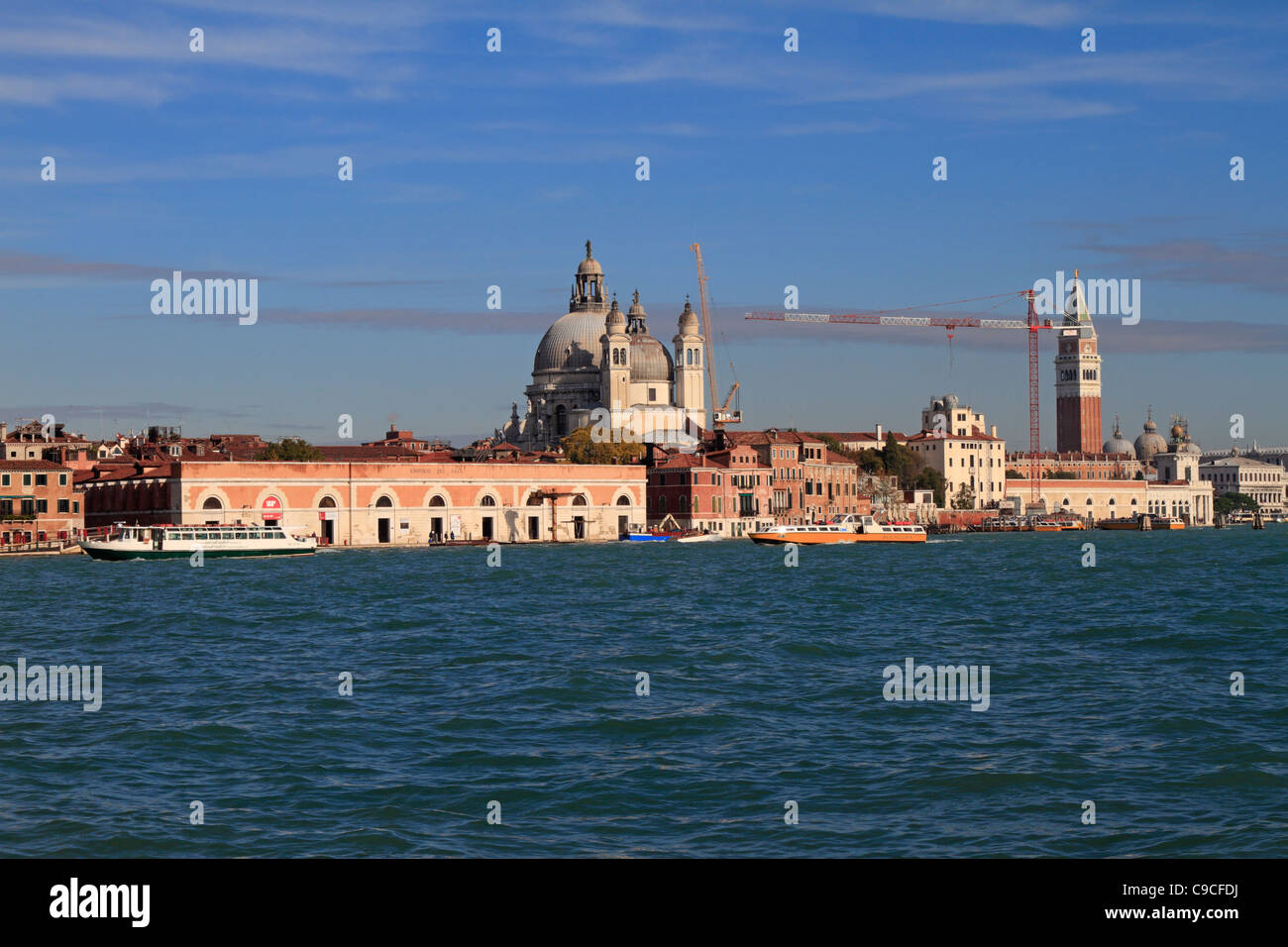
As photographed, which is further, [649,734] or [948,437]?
[948,437]

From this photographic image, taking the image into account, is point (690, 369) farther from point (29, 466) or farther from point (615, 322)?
point (29, 466)

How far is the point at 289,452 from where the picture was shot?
79688 mm

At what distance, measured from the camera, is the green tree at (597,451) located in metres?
87.6

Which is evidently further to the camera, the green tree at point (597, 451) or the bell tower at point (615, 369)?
the bell tower at point (615, 369)

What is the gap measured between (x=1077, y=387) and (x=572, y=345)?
243ft

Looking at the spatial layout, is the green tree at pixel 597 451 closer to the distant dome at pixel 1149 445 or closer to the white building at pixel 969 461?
the white building at pixel 969 461

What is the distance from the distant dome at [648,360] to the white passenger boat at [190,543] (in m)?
50.3

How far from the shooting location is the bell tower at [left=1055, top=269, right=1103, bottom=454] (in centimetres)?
16000

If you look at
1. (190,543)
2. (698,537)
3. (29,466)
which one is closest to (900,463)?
(698,537)

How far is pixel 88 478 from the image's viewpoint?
7219cm

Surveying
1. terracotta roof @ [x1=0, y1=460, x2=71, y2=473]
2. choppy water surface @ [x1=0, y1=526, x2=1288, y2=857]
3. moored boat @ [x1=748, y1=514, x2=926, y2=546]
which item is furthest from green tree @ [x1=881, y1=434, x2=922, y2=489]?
choppy water surface @ [x1=0, y1=526, x2=1288, y2=857]

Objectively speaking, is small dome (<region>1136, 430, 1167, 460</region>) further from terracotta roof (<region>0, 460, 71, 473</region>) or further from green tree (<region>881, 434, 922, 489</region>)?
terracotta roof (<region>0, 460, 71, 473</region>)

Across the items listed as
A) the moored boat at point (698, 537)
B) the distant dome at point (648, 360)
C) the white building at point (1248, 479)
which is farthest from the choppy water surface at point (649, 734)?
the white building at point (1248, 479)

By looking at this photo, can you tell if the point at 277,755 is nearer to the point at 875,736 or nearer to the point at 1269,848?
the point at 875,736
